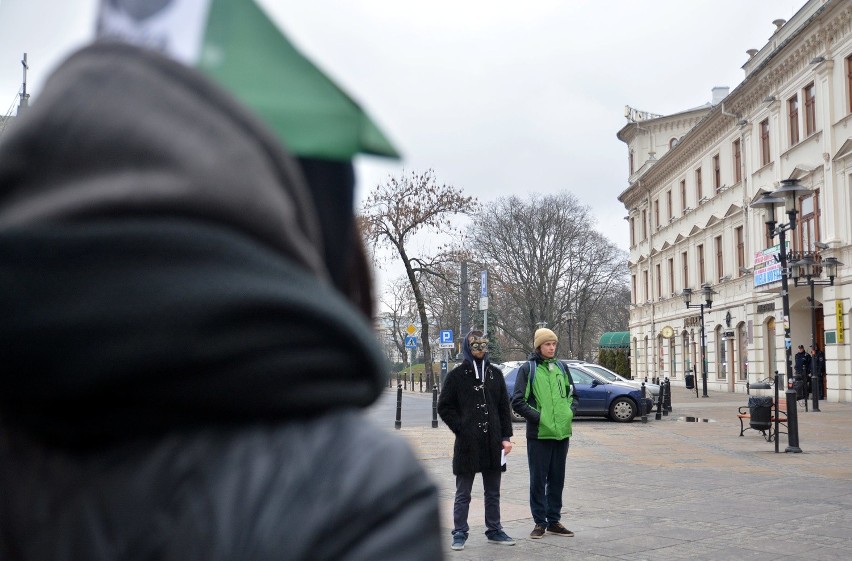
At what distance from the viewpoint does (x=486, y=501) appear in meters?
7.85

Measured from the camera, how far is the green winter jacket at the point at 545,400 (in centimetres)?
794

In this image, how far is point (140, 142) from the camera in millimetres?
771

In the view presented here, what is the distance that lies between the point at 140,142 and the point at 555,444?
754 centimetres

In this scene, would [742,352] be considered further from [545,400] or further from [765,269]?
[545,400]

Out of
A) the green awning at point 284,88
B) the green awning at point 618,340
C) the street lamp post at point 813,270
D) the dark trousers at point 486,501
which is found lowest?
the dark trousers at point 486,501

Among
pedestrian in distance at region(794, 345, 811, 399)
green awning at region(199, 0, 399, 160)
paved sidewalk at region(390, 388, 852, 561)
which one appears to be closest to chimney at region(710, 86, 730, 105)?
pedestrian in distance at region(794, 345, 811, 399)

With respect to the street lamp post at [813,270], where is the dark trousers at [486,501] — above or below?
below

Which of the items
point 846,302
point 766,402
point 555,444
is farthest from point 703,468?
point 846,302

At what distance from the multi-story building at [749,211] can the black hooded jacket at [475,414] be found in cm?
1132

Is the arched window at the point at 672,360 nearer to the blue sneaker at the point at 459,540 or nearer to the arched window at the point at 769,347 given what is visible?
the arched window at the point at 769,347

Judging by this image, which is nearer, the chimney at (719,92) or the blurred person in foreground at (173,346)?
the blurred person in foreground at (173,346)

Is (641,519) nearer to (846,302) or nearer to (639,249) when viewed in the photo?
(846,302)

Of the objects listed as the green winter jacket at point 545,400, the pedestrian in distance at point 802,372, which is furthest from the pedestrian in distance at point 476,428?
the pedestrian in distance at point 802,372

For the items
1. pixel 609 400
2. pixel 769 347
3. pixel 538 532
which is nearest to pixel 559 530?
pixel 538 532
